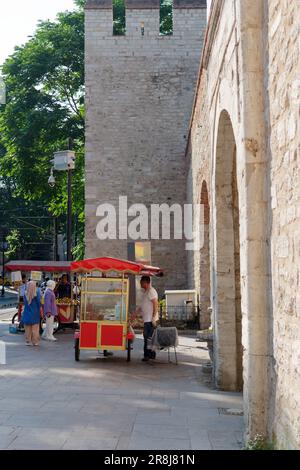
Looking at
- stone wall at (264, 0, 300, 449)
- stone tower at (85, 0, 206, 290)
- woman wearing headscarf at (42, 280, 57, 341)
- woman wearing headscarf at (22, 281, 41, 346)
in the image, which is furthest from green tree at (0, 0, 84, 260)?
stone wall at (264, 0, 300, 449)

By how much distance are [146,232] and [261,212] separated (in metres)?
15.1

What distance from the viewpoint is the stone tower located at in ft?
65.4

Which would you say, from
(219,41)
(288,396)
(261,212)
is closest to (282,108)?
(261,212)

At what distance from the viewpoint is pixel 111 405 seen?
6547mm

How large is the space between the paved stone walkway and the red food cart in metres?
0.40

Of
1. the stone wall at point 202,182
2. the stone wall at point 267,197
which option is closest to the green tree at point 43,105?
the stone wall at point 202,182

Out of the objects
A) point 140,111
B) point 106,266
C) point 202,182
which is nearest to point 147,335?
point 106,266

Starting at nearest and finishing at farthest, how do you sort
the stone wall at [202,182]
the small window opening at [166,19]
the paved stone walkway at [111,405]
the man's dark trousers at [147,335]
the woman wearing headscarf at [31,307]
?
the paved stone walkway at [111,405]
the man's dark trousers at [147,335]
the woman wearing headscarf at [31,307]
the stone wall at [202,182]
the small window opening at [166,19]

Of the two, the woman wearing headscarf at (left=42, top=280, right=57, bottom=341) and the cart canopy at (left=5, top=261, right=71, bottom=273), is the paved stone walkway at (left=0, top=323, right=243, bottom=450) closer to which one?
the woman wearing headscarf at (left=42, top=280, right=57, bottom=341)

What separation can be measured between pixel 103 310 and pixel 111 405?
3400 mm

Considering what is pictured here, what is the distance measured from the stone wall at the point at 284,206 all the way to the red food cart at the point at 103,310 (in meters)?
5.28

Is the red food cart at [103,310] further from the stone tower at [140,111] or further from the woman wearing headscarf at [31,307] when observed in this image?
the stone tower at [140,111]

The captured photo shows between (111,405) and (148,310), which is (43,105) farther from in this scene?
(111,405)

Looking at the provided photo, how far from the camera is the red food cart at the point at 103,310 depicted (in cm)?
959
